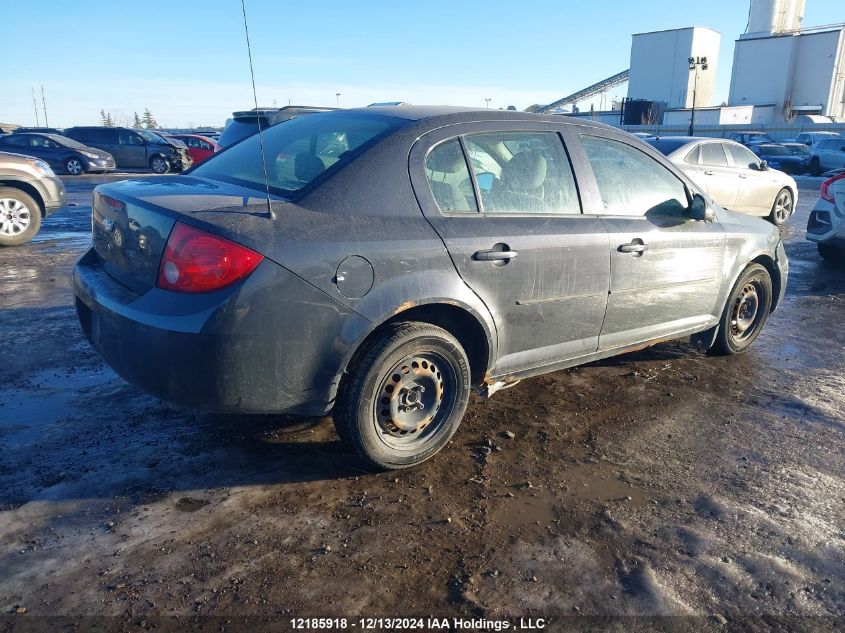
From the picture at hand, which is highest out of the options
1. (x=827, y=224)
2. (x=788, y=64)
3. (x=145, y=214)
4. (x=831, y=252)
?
(x=788, y=64)

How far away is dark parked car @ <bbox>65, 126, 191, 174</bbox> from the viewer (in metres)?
24.5

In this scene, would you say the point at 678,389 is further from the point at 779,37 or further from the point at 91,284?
the point at 779,37

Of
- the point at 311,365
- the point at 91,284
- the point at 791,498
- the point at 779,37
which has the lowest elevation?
the point at 791,498

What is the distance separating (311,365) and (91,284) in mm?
1251

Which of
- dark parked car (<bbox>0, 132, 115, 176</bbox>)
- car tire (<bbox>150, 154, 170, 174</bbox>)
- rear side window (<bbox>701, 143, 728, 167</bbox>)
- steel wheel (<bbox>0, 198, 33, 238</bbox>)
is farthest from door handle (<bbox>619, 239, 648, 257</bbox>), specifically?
car tire (<bbox>150, 154, 170, 174</bbox>)

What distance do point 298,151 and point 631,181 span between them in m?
2.06

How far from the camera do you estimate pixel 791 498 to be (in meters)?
3.12

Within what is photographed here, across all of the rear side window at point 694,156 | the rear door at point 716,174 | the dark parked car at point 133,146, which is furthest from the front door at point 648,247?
the dark parked car at point 133,146

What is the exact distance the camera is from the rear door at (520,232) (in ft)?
10.7

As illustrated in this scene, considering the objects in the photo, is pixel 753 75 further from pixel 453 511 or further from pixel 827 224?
pixel 453 511

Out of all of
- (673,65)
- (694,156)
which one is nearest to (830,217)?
(694,156)

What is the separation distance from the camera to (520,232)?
3439 millimetres

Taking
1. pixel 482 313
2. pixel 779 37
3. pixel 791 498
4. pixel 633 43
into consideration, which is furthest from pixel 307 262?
pixel 633 43

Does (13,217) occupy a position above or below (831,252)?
above
